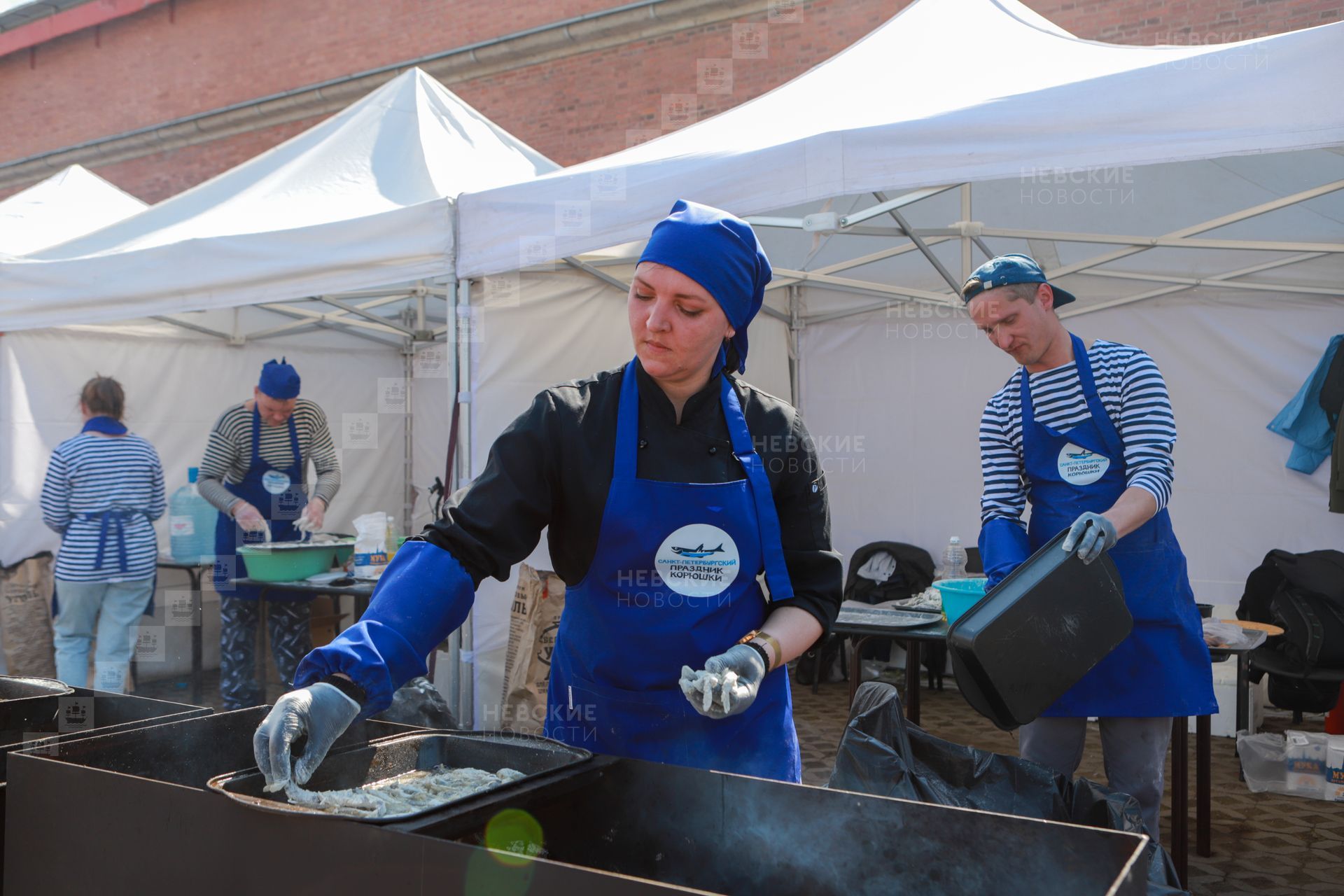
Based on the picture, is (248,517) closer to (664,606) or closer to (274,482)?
(274,482)

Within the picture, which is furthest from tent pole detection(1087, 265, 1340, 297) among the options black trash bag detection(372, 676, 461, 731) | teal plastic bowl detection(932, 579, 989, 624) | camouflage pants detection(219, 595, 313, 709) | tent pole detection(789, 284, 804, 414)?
camouflage pants detection(219, 595, 313, 709)

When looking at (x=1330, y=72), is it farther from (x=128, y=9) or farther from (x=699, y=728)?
(x=128, y=9)

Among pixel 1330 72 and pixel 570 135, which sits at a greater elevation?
pixel 570 135

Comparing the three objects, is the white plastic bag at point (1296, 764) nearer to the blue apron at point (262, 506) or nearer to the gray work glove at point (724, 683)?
the gray work glove at point (724, 683)

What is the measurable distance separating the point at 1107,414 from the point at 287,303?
559cm

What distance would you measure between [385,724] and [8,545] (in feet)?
18.0

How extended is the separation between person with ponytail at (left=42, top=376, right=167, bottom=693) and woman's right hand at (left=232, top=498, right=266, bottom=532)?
573 millimetres

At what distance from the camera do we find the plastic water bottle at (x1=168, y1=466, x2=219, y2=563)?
6.02 metres

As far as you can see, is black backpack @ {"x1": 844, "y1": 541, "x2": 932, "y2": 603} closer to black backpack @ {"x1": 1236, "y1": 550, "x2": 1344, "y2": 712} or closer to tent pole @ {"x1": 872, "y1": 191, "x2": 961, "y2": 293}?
tent pole @ {"x1": 872, "y1": 191, "x2": 961, "y2": 293}

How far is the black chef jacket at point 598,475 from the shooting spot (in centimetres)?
144

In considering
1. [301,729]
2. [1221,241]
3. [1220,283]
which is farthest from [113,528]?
[1220,283]

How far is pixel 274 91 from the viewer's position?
38.9 feet

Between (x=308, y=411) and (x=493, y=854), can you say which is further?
(x=308, y=411)

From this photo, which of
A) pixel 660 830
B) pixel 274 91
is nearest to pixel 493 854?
pixel 660 830
